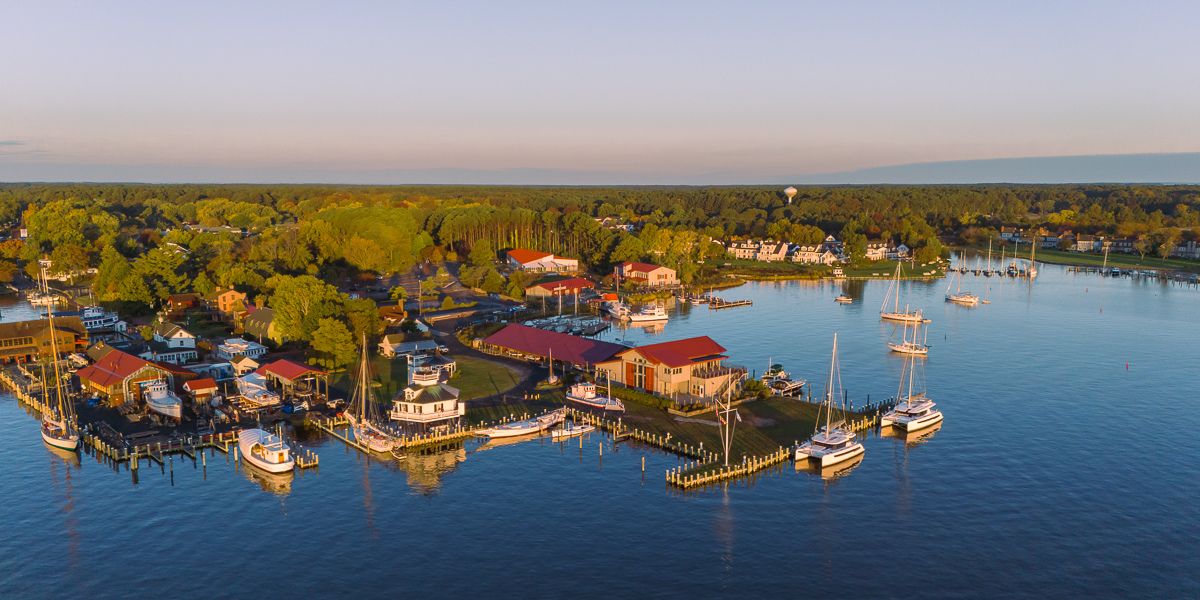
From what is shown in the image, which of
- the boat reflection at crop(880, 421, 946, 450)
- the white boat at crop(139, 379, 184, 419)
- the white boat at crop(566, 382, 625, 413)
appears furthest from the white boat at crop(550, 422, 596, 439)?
the white boat at crop(139, 379, 184, 419)

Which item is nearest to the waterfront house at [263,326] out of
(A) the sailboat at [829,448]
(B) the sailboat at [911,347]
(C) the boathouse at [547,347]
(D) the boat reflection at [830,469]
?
(C) the boathouse at [547,347]

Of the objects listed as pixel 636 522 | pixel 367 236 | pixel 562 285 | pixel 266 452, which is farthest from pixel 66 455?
pixel 367 236

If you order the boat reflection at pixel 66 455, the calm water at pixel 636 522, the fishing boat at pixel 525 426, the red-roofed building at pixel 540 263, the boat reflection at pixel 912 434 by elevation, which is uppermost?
the red-roofed building at pixel 540 263

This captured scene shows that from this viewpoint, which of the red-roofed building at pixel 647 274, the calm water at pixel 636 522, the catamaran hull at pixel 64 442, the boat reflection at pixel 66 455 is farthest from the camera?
the red-roofed building at pixel 647 274

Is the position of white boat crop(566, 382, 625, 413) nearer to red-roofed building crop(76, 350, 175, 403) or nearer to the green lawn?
the green lawn

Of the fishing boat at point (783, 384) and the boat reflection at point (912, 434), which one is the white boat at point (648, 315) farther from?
the boat reflection at point (912, 434)

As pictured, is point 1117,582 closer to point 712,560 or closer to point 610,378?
point 712,560

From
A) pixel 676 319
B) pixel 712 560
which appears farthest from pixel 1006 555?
pixel 676 319
